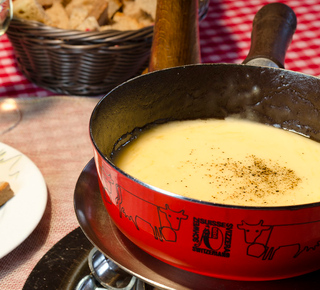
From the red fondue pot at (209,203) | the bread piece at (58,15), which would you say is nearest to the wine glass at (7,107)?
the bread piece at (58,15)

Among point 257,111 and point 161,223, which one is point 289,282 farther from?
point 257,111

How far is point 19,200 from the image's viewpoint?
3.05ft

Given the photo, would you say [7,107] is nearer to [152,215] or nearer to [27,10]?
[27,10]

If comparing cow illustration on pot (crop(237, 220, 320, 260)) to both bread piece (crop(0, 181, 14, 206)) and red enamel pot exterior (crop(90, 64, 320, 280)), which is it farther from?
bread piece (crop(0, 181, 14, 206))

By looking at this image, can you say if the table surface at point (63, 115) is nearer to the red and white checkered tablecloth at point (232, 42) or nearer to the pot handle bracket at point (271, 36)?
the red and white checkered tablecloth at point (232, 42)

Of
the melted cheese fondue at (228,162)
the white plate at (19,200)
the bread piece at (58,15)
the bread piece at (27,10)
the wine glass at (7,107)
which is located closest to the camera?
the melted cheese fondue at (228,162)

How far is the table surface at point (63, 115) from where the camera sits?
90 cm

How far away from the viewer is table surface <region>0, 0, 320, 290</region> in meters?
0.90

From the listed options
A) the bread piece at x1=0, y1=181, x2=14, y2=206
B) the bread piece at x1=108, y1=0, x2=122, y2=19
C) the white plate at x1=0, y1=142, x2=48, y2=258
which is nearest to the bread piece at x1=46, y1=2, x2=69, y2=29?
the bread piece at x1=108, y1=0, x2=122, y2=19

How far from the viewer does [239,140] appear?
0.81 metres

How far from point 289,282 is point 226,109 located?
364 millimetres

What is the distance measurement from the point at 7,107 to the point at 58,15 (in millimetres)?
369

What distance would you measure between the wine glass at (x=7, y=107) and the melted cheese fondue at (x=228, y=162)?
1.87ft

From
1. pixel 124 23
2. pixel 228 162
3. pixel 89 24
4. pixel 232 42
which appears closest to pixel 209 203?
pixel 228 162
